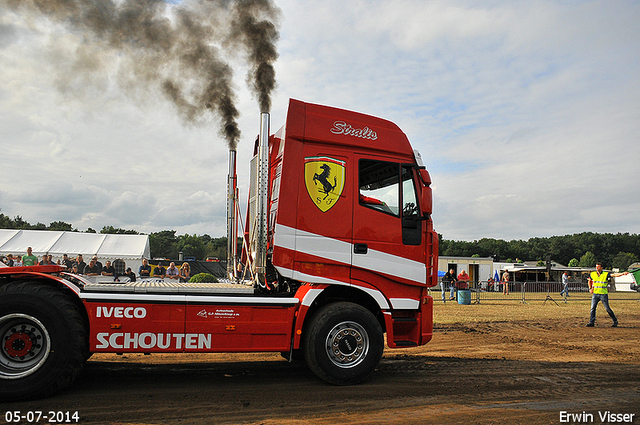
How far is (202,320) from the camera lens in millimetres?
5352

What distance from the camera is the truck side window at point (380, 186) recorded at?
6176 millimetres

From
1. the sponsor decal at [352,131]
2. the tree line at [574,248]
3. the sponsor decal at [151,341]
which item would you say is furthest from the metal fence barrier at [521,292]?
the tree line at [574,248]

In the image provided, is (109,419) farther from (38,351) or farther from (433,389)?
(433,389)

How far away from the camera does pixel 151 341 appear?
5.21 meters

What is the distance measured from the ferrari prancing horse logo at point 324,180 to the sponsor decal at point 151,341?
2294 mm

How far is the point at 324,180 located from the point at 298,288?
1.55 m

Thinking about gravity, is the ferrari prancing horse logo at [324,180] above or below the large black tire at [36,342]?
above

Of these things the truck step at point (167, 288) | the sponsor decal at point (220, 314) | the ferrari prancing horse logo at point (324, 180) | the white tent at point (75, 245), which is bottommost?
the sponsor decal at point (220, 314)

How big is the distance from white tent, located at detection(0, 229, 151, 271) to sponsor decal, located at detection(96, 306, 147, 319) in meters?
18.8

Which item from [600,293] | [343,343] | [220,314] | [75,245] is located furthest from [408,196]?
[75,245]

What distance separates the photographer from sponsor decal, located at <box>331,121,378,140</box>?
20.3 ft

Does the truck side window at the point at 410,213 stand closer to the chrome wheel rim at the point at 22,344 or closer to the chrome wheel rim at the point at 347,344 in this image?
the chrome wheel rim at the point at 347,344

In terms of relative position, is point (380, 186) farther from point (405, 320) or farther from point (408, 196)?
point (405, 320)

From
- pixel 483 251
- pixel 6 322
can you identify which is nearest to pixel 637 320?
pixel 6 322
